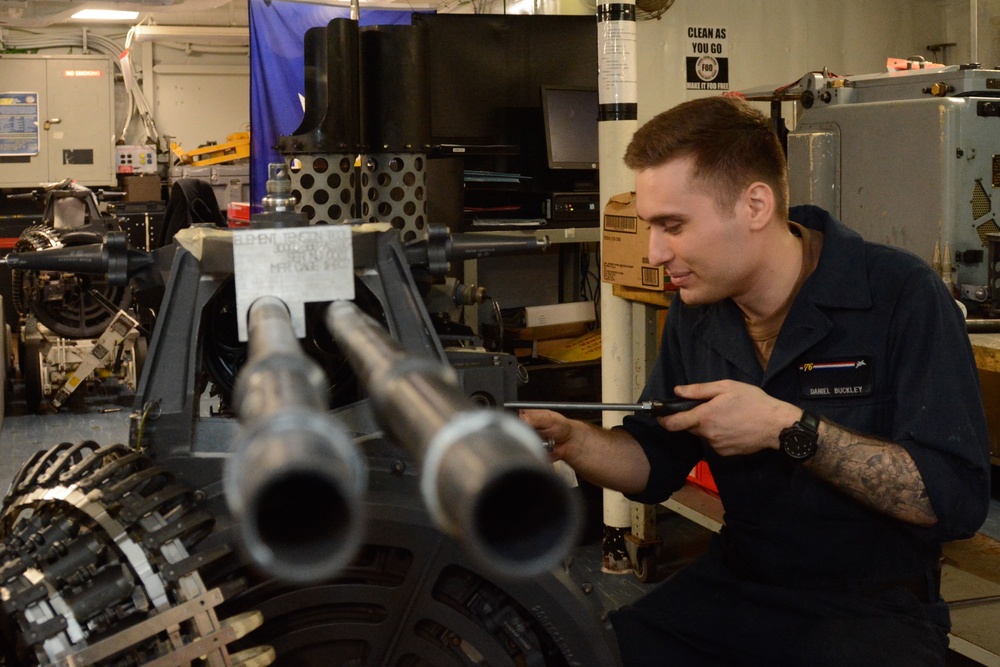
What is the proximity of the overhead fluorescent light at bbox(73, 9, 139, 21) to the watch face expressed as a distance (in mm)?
7774

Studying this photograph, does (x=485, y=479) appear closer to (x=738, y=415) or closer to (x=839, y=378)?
(x=738, y=415)

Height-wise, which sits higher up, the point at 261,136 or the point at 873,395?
the point at 261,136

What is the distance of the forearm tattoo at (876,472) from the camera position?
1.27 m

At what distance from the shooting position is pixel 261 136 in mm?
4984

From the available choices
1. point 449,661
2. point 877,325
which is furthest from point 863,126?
point 449,661

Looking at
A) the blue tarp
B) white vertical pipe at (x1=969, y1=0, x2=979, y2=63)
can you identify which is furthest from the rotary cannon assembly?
the blue tarp

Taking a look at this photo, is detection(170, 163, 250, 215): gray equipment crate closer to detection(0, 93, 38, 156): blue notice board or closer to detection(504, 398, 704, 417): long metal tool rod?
detection(0, 93, 38, 156): blue notice board

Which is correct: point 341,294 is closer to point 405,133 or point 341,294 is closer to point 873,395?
point 873,395

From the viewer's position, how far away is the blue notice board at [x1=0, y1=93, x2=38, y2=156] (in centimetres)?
759

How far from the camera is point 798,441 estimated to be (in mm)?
1262

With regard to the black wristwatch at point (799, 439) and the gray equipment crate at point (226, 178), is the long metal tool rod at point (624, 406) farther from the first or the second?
the gray equipment crate at point (226, 178)

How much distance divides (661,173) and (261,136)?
3.88 m

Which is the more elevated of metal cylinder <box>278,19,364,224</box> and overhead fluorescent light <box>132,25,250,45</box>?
overhead fluorescent light <box>132,25,250,45</box>

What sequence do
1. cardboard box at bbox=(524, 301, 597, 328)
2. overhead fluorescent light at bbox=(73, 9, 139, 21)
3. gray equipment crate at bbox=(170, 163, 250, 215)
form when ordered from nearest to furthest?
cardboard box at bbox=(524, 301, 597, 328), gray equipment crate at bbox=(170, 163, 250, 215), overhead fluorescent light at bbox=(73, 9, 139, 21)
